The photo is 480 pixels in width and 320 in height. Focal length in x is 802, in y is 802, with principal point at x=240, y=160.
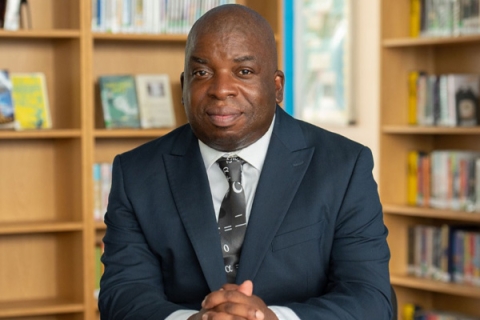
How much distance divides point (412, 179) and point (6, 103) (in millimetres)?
A: 1945

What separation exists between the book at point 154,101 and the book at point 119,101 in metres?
0.03

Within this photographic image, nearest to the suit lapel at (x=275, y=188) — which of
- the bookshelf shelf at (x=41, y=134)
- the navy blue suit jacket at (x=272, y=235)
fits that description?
the navy blue suit jacket at (x=272, y=235)

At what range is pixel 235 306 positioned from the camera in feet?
4.61

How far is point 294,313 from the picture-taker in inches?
57.5

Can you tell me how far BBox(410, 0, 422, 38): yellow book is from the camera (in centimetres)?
387

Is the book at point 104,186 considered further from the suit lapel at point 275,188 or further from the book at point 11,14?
the suit lapel at point 275,188

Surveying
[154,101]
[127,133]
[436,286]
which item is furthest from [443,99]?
[127,133]

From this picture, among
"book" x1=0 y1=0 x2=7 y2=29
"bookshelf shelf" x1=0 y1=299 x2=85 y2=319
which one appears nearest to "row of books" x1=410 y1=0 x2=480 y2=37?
"book" x1=0 y1=0 x2=7 y2=29

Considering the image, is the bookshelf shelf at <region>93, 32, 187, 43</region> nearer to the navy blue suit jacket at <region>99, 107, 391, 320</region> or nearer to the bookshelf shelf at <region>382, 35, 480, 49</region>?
the bookshelf shelf at <region>382, 35, 480, 49</region>

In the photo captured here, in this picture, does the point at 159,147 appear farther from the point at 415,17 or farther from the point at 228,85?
the point at 415,17

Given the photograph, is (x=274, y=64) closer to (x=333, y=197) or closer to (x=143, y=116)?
(x=333, y=197)

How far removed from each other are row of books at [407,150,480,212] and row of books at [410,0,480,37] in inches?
22.4

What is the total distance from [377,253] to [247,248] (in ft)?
0.85

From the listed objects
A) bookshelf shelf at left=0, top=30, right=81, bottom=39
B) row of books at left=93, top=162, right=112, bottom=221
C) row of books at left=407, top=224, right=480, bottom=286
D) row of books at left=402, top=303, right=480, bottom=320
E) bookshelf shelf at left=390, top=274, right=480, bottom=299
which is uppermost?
bookshelf shelf at left=0, top=30, right=81, bottom=39
